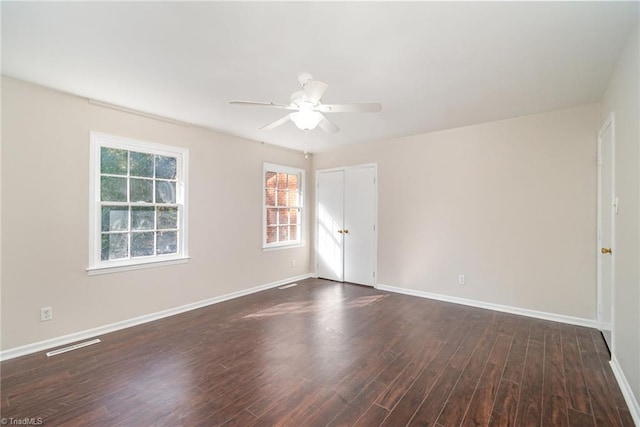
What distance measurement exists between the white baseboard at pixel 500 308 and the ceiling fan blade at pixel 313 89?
3469 millimetres

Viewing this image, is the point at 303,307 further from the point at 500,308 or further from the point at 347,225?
the point at 500,308

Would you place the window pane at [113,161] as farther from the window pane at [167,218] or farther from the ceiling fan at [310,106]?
the ceiling fan at [310,106]

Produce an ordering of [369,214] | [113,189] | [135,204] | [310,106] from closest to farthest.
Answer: [310,106] → [113,189] → [135,204] → [369,214]

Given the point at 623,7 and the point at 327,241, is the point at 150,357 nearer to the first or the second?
the point at 327,241

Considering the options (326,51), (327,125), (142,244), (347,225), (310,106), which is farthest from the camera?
(347,225)

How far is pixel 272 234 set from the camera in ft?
17.0

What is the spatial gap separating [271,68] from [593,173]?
363cm

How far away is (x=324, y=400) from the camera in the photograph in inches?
79.9

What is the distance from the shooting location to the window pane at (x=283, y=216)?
535 centimetres

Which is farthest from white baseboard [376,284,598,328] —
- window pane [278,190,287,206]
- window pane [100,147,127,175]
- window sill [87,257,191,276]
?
window pane [100,147,127,175]

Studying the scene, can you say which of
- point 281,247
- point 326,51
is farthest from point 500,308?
point 326,51

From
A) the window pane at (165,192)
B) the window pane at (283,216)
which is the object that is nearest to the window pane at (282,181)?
the window pane at (283,216)

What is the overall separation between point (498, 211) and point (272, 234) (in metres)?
3.50

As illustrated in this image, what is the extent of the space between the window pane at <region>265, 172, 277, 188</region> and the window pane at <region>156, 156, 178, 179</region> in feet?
5.18
